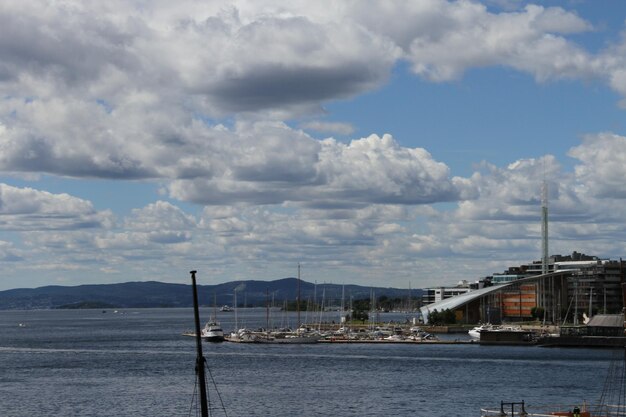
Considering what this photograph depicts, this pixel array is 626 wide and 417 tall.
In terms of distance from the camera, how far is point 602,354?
186m

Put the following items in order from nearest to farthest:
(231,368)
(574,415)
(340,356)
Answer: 1. (574,415)
2. (231,368)
3. (340,356)

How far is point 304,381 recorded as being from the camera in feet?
415

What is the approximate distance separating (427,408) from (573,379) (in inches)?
1549

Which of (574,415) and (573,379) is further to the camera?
(573,379)

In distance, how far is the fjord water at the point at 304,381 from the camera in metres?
99.6

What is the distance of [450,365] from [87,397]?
6236 centimetres

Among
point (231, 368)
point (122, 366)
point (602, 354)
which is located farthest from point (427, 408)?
point (602, 354)

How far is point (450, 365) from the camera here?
154000 mm

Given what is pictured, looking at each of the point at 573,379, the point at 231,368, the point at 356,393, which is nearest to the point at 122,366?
the point at 231,368

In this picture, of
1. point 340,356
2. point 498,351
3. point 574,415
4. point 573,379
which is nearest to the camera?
point 574,415

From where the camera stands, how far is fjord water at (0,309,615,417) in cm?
9956

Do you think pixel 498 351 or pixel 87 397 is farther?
pixel 498 351

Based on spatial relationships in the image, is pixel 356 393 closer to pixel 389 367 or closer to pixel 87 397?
pixel 87 397

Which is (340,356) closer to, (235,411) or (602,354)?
(602,354)
